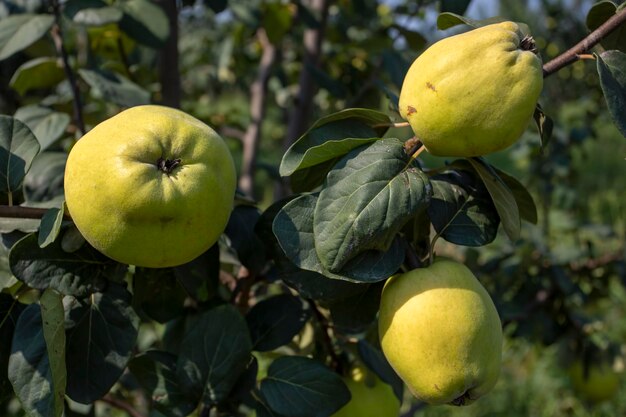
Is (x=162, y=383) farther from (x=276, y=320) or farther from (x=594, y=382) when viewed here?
(x=594, y=382)

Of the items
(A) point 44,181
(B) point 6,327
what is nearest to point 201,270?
(B) point 6,327

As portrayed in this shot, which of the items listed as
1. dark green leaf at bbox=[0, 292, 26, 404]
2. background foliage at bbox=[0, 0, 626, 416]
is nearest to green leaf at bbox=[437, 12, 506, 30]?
background foliage at bbox=[0, 0, 626, 416]

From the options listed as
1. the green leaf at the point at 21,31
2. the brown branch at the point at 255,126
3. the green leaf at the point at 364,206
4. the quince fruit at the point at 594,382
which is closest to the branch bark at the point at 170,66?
the green leaf at the point at 21,31

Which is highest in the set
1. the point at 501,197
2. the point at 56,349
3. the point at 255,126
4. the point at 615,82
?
the point at 615,82

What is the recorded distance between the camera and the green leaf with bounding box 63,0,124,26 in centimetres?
114

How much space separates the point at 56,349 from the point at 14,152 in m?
0.25

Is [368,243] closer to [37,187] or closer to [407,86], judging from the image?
[407,86]

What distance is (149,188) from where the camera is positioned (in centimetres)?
65

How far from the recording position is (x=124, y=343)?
792 millimetres

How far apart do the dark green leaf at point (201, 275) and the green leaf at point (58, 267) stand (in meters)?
0.08

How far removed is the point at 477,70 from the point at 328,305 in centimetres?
33

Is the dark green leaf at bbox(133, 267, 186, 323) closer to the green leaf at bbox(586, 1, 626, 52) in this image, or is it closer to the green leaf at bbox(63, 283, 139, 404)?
the green leaf at bbox(63, 283, 139, 404)

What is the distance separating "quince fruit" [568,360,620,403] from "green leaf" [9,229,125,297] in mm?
1445

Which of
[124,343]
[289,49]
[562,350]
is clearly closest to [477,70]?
[124,343]
